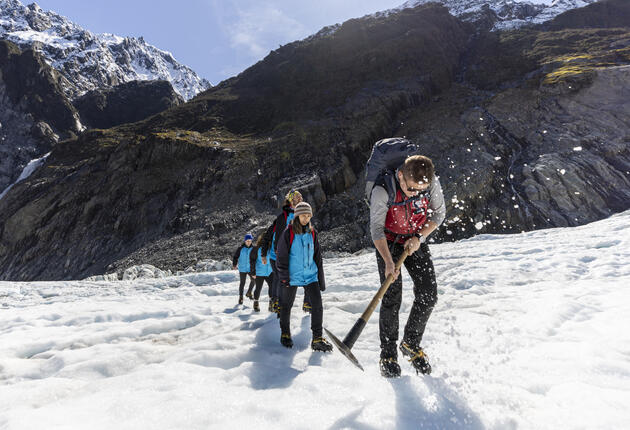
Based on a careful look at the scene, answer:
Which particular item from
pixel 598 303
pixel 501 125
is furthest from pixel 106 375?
pixel 501 125

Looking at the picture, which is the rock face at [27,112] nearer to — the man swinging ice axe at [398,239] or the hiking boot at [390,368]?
the man swinging ice axe at [398,239]

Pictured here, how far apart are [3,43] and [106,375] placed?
119644 millimetres

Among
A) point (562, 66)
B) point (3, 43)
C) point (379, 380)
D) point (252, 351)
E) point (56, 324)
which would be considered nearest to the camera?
point (379, 380)

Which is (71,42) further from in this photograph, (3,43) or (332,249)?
(332,249)

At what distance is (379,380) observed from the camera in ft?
10.5

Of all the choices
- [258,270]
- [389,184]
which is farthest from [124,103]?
[389,184]

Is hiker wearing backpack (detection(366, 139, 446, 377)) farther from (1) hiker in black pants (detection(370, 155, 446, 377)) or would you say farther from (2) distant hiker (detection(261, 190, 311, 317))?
(2) distant hiker (detection(261, 190, 311, 317))

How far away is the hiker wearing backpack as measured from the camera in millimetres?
3201

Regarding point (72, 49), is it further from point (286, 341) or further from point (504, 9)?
point (286, 341)

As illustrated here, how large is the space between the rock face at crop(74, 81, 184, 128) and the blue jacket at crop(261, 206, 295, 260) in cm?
10514

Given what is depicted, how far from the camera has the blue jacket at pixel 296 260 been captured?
4.54 metres

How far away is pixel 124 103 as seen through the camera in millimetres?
99062

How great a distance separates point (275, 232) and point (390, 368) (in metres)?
3.73

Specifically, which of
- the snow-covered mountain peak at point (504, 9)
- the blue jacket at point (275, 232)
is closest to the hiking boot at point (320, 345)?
the blue jacket at point (275, 232)
